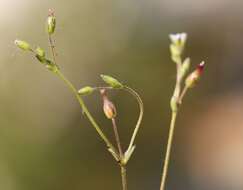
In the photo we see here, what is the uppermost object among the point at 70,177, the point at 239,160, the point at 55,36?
the point at 55,36

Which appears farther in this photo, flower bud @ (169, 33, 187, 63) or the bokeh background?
the bokeh background

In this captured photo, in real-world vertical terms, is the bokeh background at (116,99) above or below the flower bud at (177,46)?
below

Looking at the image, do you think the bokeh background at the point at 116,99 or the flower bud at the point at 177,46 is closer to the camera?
the flower bud at the point at 177,46

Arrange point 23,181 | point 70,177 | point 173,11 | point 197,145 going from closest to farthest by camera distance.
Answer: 1. point 23,181
2. point 70,177
3. point 197,145
4. point 173,11

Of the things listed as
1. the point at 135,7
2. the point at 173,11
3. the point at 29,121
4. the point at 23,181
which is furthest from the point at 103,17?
the point at 23,181

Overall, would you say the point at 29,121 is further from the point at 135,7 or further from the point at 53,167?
the point at 135,7

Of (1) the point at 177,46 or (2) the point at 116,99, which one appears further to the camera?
(2) the point at 116,99

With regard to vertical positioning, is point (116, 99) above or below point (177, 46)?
below

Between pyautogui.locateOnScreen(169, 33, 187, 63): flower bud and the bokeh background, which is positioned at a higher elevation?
pyautogui.locateOnScreen(169, 33, 187, 63): flower bud
